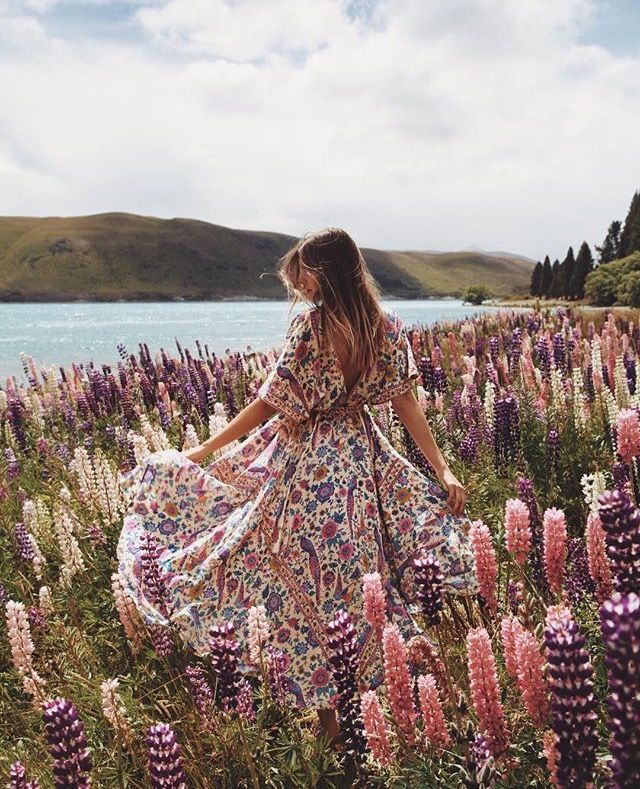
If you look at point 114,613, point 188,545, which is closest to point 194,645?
point 188,545

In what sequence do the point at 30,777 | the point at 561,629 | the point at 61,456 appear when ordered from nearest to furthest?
1. the point at 561,629
2. the point at 30,777
3. the point at 61,456

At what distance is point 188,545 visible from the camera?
378 centimetres

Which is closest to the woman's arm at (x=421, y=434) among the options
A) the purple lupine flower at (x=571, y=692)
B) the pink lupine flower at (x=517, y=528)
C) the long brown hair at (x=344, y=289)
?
the long brown hair at (x=344, y=289)

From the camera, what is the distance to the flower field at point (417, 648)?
1.66 meters

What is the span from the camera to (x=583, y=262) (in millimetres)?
65375

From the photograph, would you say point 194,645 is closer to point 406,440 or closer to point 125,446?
point 406,440

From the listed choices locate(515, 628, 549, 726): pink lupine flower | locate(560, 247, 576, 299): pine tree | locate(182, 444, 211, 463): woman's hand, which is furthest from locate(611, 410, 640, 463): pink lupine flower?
locate(560, 247, 576, 299): pine tree

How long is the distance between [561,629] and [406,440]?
160 inches

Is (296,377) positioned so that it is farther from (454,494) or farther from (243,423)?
(454,494)

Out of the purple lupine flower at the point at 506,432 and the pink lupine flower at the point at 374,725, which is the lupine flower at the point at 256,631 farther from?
the purple lupine flower at the point at 506,432

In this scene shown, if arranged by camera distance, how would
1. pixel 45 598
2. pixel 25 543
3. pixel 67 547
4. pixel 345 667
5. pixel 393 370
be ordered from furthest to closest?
pixel 25 543, pixel 67 547, pixel 45 598, pixel 393 370, pixel 345 667

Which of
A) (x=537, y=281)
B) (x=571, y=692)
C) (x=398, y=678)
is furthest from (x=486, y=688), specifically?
(x=537, y=281)

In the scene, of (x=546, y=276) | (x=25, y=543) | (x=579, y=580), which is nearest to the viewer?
(x=579, y=580)

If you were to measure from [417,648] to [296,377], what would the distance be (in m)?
1.48
